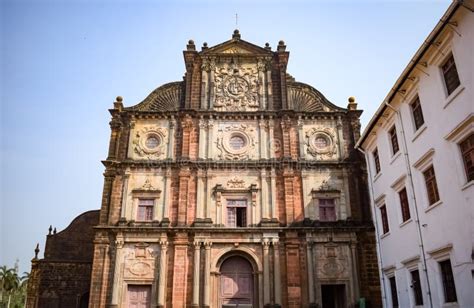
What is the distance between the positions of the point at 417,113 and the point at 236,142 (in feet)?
34.0

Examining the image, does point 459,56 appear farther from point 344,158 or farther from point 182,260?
point 182,260

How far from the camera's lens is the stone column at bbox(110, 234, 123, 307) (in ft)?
61.6

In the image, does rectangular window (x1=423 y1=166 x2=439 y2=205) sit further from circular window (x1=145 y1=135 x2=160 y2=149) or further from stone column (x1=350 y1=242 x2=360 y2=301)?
circular window (x1=145 y1=135 x2=160 y2=149)

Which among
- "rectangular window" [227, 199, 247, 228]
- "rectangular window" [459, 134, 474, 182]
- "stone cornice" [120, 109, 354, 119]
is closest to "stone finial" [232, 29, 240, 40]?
"stone cornice" [120, 109, 354, 119]

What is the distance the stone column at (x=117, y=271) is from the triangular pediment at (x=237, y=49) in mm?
12568

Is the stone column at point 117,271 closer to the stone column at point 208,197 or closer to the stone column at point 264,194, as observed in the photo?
the stone column at point 208,197

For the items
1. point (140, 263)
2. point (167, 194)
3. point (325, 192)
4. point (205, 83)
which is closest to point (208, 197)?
point (167, 194)

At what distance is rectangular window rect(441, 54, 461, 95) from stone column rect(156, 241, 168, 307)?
47.3 ft

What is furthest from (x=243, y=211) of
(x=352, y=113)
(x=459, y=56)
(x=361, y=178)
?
(x=459, y=56)

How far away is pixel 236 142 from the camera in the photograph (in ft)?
73.7

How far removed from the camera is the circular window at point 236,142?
73.3 feet

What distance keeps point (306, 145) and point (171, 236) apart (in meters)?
9.05

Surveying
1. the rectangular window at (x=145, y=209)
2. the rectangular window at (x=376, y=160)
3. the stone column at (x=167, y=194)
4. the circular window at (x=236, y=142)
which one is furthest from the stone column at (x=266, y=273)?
the rectangular window at (x=376, y=160)

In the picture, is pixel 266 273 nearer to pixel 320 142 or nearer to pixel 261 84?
pixel 320 142
